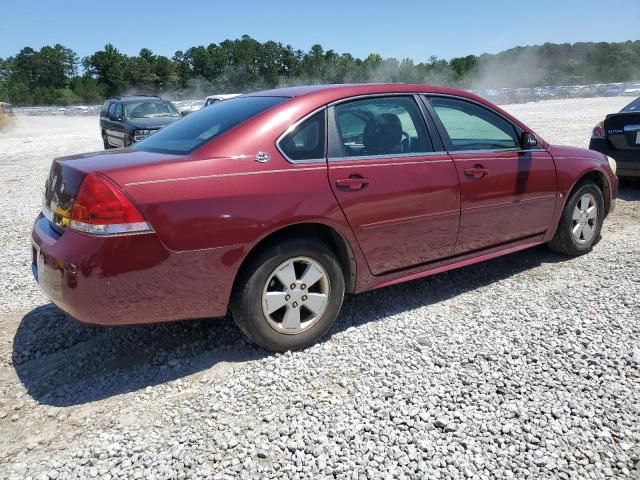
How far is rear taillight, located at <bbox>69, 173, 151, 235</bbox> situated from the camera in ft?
9.01

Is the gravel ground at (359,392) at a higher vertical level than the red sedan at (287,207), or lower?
lower

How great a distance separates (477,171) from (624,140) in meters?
4.35

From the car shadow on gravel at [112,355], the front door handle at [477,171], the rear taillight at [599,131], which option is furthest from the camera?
the rear taillight at [599,131]

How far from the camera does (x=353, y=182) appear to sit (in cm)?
340

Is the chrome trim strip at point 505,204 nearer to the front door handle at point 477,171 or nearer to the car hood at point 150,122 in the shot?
the front door handle at point 477,171

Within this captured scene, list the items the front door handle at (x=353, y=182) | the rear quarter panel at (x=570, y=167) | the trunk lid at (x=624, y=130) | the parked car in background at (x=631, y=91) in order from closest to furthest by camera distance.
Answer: the front door handle at (x=353, y=182)
the rear quarter panel at (x=570, y=167)
the trunk lid at (x=624, y=130)
the parked car in background at (x=631, y=91)

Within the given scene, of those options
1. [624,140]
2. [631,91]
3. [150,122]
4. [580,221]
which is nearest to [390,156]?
[580,221]

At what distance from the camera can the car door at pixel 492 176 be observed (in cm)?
400

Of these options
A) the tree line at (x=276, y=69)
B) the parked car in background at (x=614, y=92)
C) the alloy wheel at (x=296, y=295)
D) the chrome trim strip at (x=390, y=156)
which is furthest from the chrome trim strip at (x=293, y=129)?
the tree line at (x=276, y=69)

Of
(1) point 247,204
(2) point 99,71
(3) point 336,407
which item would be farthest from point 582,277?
(2) point 99,71

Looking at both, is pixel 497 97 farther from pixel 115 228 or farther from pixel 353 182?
pixel 115 228

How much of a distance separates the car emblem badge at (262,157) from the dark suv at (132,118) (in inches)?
444

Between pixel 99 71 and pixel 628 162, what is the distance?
299ft

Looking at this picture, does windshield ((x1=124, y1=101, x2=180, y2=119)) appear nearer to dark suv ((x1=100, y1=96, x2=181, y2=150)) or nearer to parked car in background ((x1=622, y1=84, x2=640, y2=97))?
dark suv ((x1=100, y1=96, x2=181, y2=150))
